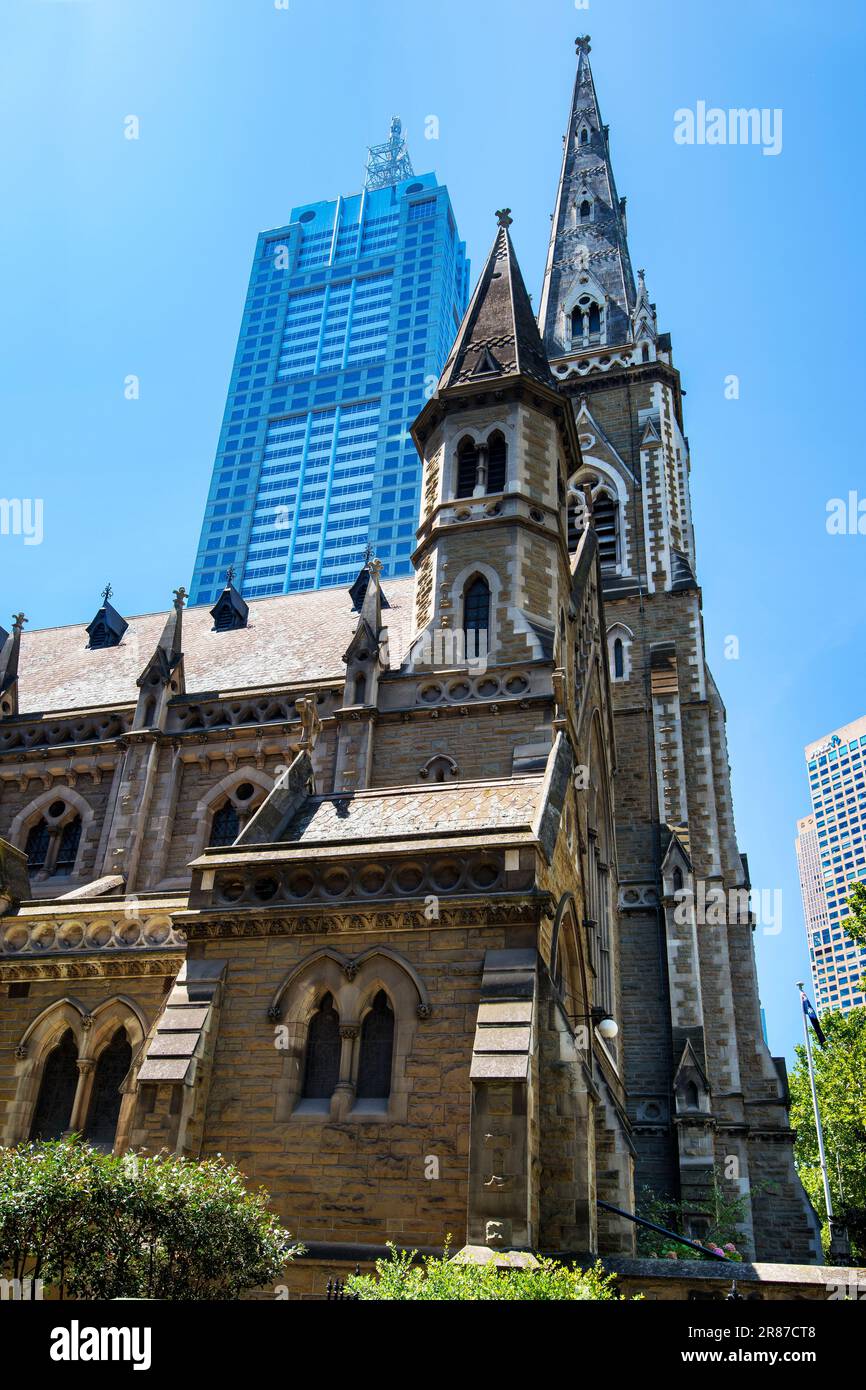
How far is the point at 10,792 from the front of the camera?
81.3ft

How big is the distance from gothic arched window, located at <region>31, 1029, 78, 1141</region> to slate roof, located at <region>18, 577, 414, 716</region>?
32.5 ft

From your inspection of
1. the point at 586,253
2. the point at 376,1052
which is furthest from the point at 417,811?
the point at 586,253

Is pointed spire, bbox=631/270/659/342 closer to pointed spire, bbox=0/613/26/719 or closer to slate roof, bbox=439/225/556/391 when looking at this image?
slate roof, bbox=439/225/556/391

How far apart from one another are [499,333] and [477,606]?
8.66 m

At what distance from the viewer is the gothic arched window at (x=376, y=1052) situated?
1216 centimetres

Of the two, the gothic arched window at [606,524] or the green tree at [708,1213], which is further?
the gothic arched window at [606,524]

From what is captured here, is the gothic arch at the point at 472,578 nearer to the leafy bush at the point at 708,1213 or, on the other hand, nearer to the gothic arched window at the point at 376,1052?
the gothic arched window at the point at 376,1052

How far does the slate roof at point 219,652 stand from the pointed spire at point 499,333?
601 cm

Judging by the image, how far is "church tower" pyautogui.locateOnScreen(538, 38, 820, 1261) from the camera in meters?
28.7

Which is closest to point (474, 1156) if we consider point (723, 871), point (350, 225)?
point (723, 871)

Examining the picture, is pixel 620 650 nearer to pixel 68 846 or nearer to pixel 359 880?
pixel 68 846


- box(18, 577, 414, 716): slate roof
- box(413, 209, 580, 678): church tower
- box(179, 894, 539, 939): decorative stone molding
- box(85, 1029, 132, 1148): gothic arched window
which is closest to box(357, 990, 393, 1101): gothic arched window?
box(179, 894, 539, 939): decorative stone molding

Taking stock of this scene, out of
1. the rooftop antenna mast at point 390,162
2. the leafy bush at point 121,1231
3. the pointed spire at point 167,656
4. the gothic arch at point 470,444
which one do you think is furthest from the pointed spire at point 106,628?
the rooftop antenna mast at point 390,162
